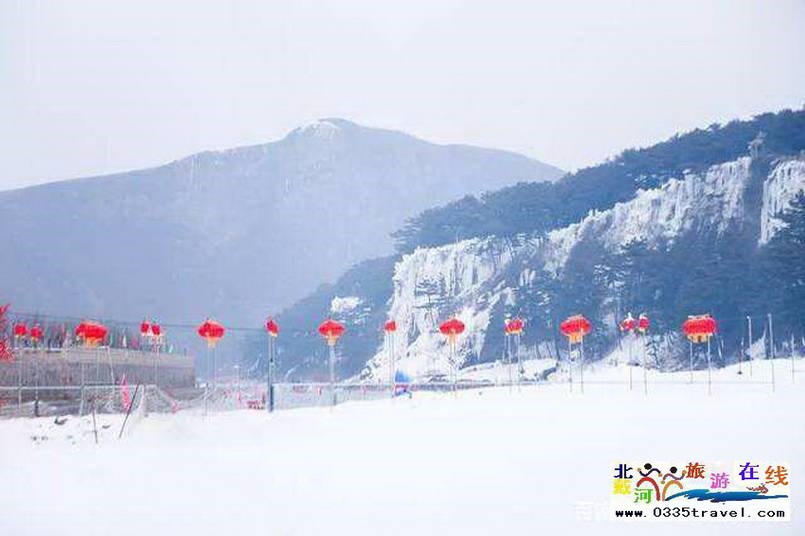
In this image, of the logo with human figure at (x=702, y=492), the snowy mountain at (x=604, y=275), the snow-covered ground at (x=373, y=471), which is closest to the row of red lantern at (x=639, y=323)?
the snowy mountain at (x=604, y=275)

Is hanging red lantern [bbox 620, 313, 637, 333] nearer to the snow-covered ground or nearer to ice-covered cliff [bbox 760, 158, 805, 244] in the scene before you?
ice-covered cliff [bbox 760, 158, 805, 244]

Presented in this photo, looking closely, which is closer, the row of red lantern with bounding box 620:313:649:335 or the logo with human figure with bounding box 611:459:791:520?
the logo with human figure with bounding box 611:459:791:520

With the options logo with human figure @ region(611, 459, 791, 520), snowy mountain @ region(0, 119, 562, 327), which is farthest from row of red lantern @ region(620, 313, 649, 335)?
snowy mountain @ region(0, 119, 562, 327)

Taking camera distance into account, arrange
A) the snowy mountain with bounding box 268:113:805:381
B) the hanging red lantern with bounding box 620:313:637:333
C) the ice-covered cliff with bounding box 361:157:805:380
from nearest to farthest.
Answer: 1. the hanging red lantern with bounding box 620:313:637:333
2. the snowy mountain with bounding box 268:113:805:381
3. the ice-covered cliff with bounding box 361:157:805:380

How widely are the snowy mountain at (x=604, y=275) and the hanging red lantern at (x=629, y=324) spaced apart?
6.61ft

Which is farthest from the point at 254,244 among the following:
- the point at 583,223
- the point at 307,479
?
the point at 307,479

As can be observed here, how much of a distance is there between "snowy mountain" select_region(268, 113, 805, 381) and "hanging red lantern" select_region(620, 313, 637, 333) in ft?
6.61

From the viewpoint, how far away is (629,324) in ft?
164

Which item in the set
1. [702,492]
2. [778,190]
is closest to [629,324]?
[778,190]

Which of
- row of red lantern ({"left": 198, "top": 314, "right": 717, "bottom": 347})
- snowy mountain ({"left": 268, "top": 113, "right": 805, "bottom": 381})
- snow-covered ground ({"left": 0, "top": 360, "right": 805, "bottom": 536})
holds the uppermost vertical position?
snowy mountain ({"left": 268, "top": 113, "right": 805, "bottom": 381})

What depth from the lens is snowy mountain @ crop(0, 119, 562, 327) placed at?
379 ft

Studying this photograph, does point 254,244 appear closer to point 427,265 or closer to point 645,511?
point 427,265

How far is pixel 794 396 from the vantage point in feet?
71.0

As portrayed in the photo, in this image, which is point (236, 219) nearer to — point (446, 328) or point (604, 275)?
point (604, 275)
